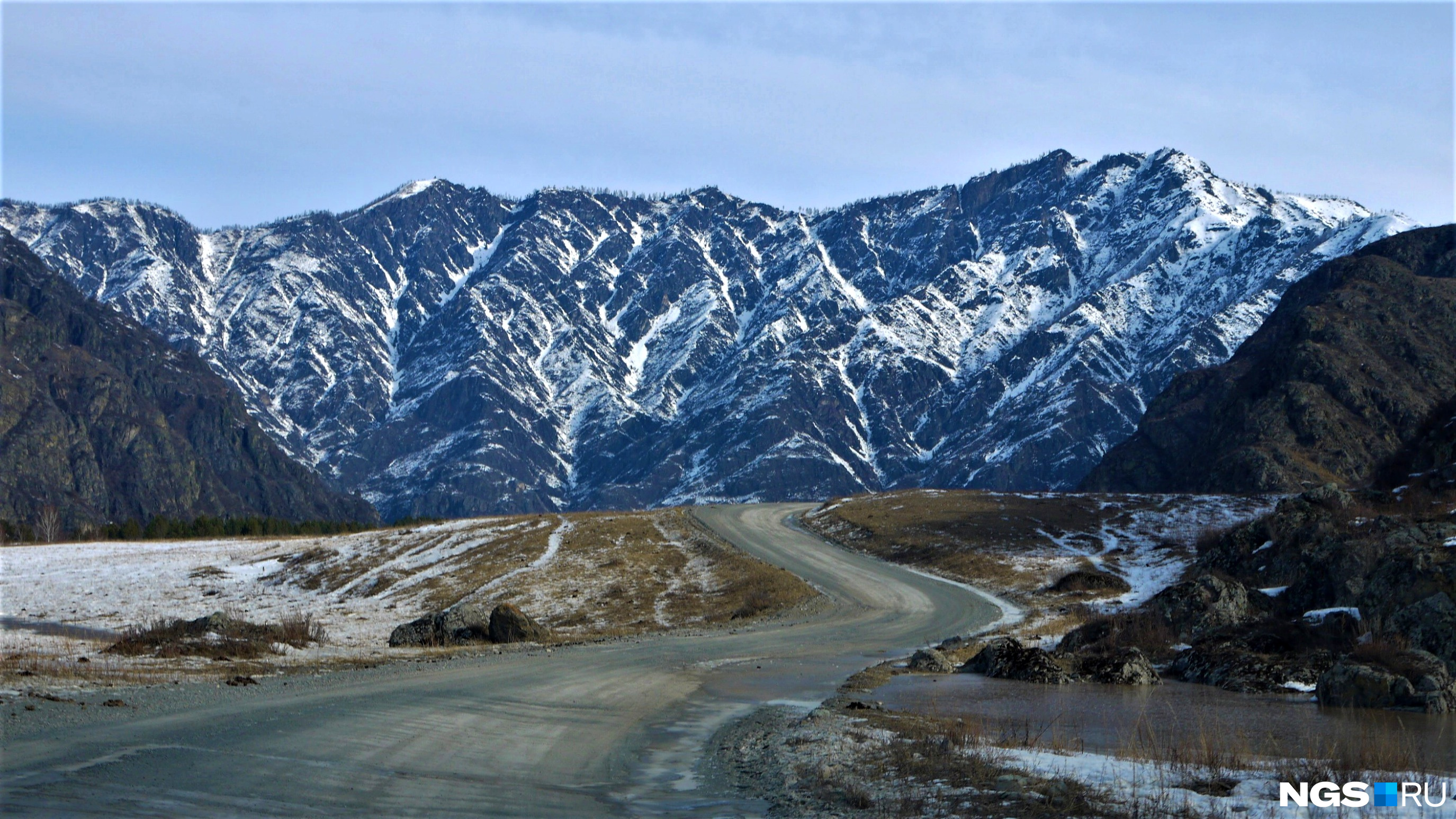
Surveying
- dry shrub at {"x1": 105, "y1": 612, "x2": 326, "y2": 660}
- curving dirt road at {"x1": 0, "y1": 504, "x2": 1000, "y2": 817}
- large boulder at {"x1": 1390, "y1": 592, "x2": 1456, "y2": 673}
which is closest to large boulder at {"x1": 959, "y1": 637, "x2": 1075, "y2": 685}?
curving dirt road at {"x1": 0, "y1": 504, "x2": 1000, "y2": 817}

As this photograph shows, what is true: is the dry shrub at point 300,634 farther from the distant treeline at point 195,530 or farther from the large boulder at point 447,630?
the distant treeline at point 195,530

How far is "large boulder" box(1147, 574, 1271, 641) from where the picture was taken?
33.0 meters

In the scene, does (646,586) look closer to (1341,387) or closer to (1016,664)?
(1016,664)

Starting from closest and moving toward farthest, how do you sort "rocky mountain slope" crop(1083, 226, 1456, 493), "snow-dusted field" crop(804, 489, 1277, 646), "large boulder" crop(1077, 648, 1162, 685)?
1. "large boulder" crop(1077, 648, 1162, 685)
2. "snow-dusted field" crop(804, 489, 1277, 646)
3. "rocky mountain slope" crop(1083, 226, 1456, 493)

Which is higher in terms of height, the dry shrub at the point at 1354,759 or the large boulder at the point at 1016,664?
the dry shrub at the point at 1354,759

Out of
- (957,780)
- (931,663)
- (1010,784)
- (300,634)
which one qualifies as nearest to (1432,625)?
(931,663)

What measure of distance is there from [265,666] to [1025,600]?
35387 mm

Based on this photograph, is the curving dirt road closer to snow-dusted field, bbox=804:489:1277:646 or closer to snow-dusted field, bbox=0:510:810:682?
snow-dusted field, bbox=0:510:810:682

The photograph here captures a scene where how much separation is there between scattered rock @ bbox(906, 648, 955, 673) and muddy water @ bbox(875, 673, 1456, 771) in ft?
7.52

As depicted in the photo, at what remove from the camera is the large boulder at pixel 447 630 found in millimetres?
37594

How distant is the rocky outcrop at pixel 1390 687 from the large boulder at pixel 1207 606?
29.4 ft

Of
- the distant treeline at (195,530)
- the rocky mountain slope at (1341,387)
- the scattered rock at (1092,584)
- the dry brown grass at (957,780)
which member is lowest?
the scattered rock at (1092,584)

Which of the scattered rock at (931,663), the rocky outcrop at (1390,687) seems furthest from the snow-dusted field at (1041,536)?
the rocky outcrop at (1390,687)

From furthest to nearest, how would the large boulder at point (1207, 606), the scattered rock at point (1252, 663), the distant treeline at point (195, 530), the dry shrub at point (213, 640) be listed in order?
the distant treeline at point (195, 530) < the large boulder at point (1207, 606) < the dry shrub at point (213, 640) < the scattered rock at point (1252, 663)
